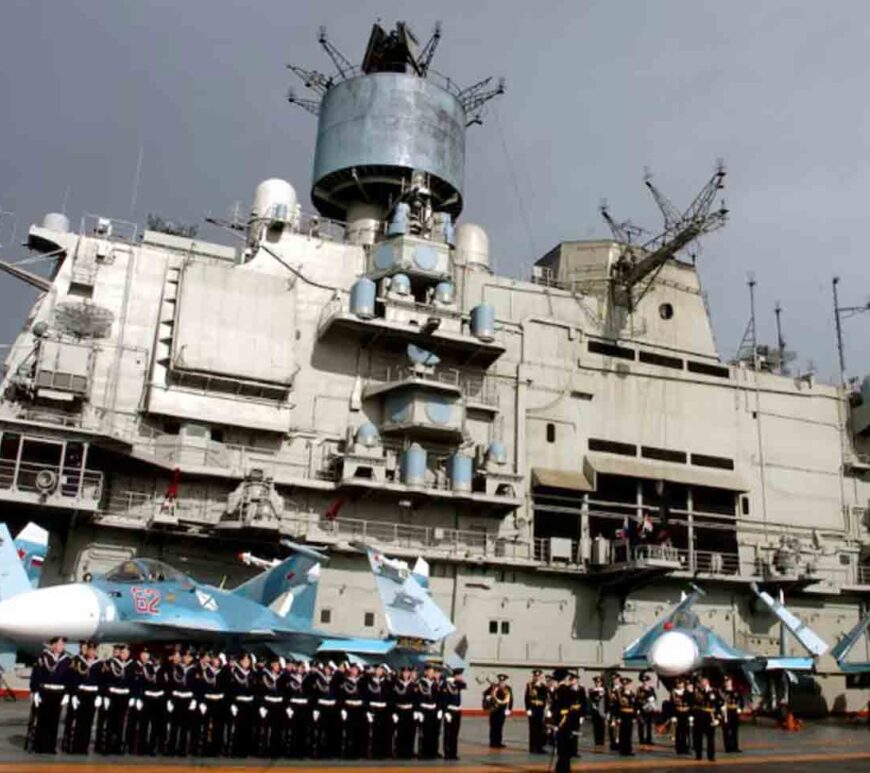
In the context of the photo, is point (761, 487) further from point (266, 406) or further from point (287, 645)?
point (287, 645)

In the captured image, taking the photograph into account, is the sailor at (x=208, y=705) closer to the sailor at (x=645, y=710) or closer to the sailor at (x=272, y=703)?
the sailor at (x=272, y=703)

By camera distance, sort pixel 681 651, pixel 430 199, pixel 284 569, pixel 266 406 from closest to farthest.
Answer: pixel 284 569
pixel 681 651
pixel 266 406
pixel 430 199

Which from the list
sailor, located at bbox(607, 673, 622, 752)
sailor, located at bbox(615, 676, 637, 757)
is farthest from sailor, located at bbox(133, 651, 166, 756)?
sailor, located at bbox(607, 673, 622, 752)

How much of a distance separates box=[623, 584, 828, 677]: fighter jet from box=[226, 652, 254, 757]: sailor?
437 inches

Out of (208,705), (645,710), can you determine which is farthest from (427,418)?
(208,705)

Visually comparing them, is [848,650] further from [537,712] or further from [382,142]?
[382,142]

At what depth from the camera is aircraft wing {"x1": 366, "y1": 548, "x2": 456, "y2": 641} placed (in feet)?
61.9

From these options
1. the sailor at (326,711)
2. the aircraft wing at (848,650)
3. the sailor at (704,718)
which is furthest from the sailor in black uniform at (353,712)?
the aircraft wing at (848,650)

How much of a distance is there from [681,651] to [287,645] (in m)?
9.65

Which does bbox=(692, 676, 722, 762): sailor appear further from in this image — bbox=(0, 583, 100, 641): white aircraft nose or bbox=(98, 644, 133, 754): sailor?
bbox=(0, 583, 100, 641): white aircraft nose

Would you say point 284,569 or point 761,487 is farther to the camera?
point 761,487

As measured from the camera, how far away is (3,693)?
22.1 m

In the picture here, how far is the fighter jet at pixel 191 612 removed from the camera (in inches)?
552

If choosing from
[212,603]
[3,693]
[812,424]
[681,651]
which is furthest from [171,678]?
[812,424]
